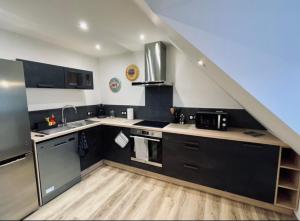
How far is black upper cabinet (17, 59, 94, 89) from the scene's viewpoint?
2.01m

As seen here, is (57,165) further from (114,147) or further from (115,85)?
(115,85)

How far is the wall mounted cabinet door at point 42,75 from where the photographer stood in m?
1.99

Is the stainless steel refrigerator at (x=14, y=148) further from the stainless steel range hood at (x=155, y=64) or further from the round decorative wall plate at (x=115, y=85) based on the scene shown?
the round decorative wall plate at (x=115, y=85)

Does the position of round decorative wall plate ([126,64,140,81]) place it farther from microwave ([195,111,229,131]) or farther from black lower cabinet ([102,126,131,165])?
microwave ([195,111,229,131])

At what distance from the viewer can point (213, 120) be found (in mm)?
2170

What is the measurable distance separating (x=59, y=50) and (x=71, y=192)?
245 centimetres

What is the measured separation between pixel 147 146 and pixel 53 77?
74.6 inches

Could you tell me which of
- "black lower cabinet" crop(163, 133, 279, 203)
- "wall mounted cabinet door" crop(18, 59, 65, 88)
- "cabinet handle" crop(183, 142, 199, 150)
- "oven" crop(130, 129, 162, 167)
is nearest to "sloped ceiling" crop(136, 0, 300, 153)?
"black lower cabinet" crop(163, 133, 279, 203)

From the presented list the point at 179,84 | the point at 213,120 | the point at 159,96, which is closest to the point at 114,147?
the point at 159,96

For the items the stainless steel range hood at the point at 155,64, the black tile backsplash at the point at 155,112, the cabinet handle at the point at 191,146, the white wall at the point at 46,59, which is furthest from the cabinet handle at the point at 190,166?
the white wall at the point at 46,59

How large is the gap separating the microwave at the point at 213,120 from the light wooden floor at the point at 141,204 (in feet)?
3.25

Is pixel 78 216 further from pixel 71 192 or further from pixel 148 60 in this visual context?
pixel 148 60

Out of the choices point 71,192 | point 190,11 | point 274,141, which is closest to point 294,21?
point 190,11

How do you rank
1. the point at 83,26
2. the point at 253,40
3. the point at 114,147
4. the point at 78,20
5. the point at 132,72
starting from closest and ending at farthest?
1. the point at 253,40
2. the point at 78,20
3. the point at 83,26
4. the point at 114,147
5. the point at 132,72
